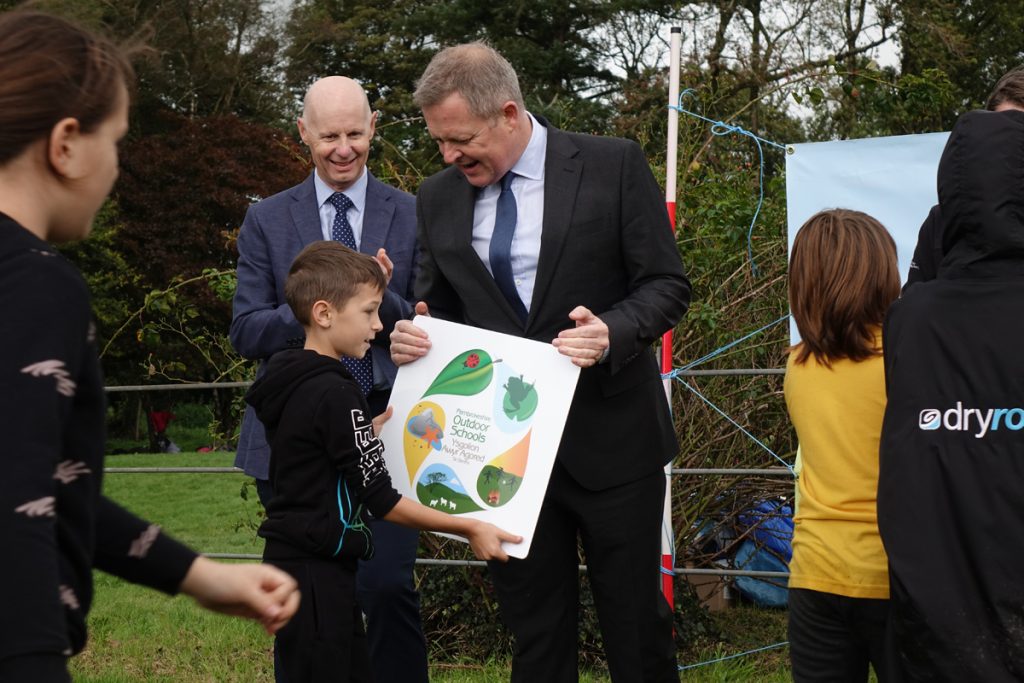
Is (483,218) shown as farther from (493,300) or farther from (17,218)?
(17,218)

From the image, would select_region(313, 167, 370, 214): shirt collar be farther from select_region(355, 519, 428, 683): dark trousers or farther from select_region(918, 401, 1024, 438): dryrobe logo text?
select_region(918, 401, 1024, 438): dryrobe logo text

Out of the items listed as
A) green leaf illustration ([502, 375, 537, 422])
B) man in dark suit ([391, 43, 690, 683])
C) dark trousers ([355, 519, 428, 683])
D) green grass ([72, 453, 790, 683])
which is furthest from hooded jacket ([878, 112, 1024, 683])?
green grass ([72, 453, 790, 683])

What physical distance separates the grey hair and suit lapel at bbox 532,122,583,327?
223mm

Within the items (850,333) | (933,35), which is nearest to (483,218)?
(850,333)

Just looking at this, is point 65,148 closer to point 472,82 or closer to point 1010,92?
point 472,82

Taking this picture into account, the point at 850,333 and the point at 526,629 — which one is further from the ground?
the point at 850,333

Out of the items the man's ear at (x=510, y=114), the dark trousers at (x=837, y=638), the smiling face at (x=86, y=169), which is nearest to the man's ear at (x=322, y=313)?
the man's ear at (x=510, y=114)

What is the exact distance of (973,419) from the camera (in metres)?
2.77

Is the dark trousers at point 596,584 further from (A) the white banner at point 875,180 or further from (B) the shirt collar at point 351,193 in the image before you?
(B) the shirt collar at point 351,193

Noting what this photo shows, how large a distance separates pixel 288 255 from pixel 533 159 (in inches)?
38.8

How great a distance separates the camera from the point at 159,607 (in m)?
7.55

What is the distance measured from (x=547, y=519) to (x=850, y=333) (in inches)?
44.1

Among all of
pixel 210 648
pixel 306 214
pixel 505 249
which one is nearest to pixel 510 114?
pixel 505 249

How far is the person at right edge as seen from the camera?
3176 mm
